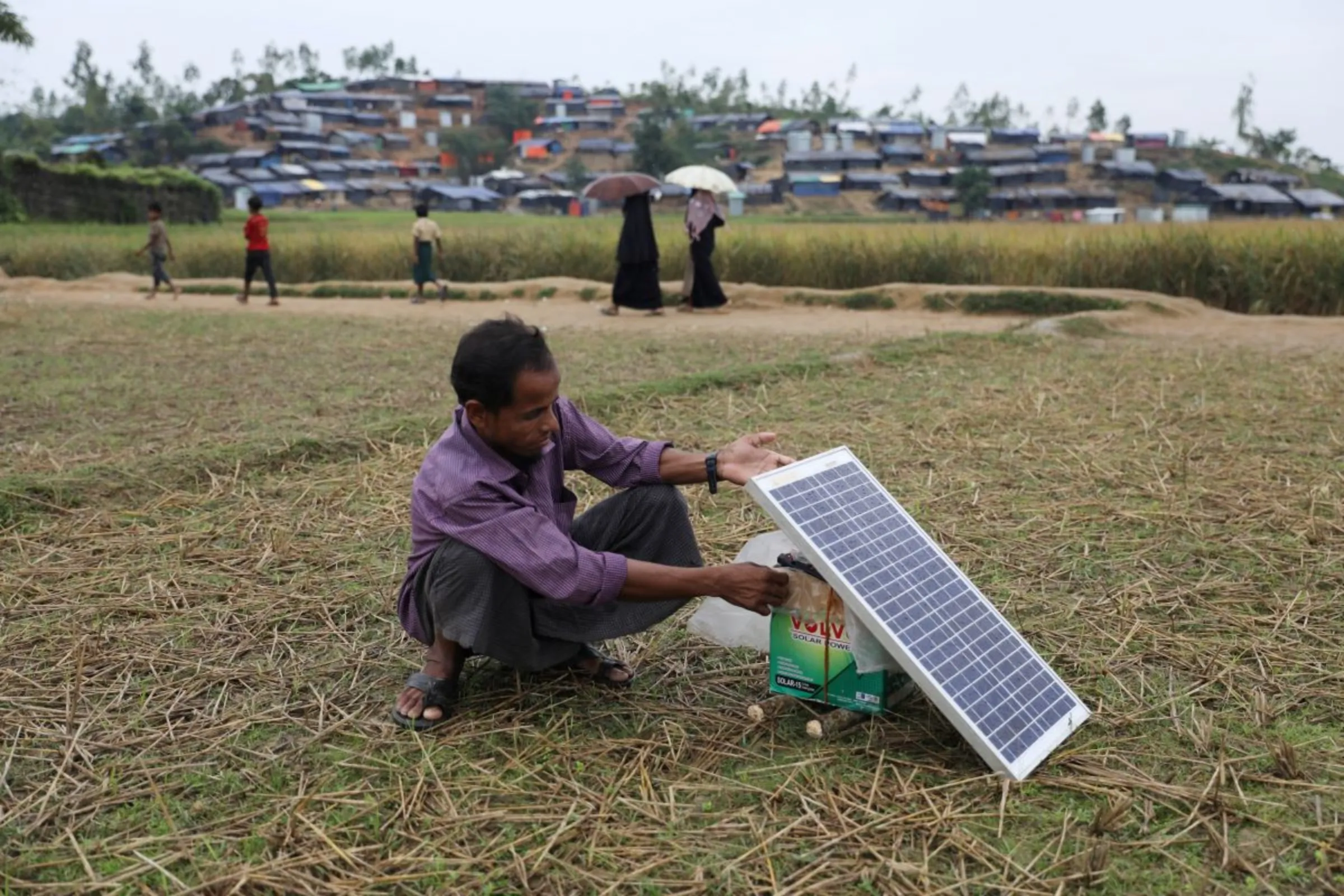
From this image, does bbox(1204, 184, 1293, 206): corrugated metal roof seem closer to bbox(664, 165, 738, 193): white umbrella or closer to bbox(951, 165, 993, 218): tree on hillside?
bbox(951, 165, 993, 218): tree on hillside

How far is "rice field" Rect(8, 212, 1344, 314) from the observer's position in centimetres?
1307

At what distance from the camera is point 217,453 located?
17.3 ft

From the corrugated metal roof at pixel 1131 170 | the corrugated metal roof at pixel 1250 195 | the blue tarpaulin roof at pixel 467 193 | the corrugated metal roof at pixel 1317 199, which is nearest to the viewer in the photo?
the corrugated metal roof at pixel 1250 195

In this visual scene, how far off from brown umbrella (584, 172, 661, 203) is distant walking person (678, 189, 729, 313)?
0.57m

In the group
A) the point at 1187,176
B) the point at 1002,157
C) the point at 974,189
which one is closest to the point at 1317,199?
the point at 1187,176

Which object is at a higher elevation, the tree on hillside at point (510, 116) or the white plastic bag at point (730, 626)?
the tree on hillside at point (510, 116)

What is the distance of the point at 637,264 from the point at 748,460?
11425 millimetres

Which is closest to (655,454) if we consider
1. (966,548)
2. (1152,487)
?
(966,548)

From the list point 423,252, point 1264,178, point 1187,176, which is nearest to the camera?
point 423,252

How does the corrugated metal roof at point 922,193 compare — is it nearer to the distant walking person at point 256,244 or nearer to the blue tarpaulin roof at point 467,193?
the blue tarpaulin roof at point 467,193

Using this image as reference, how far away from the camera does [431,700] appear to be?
281 cm

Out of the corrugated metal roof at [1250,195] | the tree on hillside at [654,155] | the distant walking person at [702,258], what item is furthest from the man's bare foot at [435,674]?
the corrugated metal roof at [1250,195]

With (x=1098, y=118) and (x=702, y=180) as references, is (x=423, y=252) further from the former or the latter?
(x=1098, y=118)

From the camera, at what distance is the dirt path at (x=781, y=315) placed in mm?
11008
